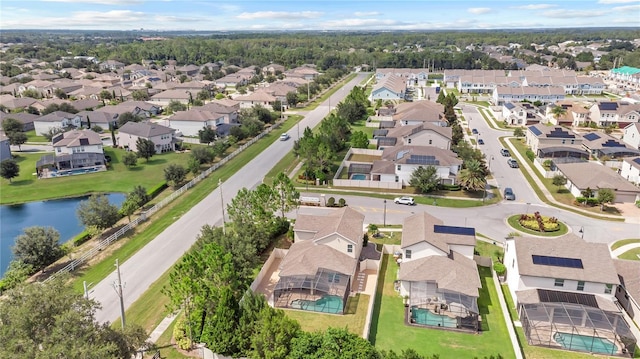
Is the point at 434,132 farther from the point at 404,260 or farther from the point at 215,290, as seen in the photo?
the point at 215,290

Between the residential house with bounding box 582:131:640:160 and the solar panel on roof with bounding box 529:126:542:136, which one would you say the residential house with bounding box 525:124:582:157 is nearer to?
the solar panel on roof with bounding box 529:126:542:136

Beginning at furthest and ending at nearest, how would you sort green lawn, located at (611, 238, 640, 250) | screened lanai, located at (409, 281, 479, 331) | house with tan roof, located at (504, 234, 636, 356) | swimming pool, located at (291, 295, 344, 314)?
green lawn, located at (611, 238, 640, 250)
swimming pool, located at (291, 295, 344, 314)
screened lanai, located at (409, 281, 479, 331)
house with tan roof, located at (504, 234, 636, 356)

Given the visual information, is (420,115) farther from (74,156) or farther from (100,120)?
(100,120)

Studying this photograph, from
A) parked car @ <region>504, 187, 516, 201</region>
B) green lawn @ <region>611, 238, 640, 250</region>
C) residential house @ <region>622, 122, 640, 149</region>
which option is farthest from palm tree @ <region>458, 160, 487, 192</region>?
residential house @ <region>622, 122, 640, 149</region>

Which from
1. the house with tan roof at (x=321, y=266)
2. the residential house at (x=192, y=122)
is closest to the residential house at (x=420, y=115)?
the residential house at (x=192, y=122)

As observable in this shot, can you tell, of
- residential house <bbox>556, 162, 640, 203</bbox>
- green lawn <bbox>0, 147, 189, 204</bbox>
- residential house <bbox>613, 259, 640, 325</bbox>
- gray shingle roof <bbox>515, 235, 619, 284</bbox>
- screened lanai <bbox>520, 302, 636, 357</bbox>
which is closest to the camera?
screened lanai <bbox>520, 302, 636, 357</bbox>

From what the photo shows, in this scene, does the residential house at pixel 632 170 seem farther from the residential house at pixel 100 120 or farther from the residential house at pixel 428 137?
the residential house at pixel 100 120

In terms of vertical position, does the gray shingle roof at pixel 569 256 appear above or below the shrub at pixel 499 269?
above

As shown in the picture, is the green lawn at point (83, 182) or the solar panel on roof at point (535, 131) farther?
the solar panel on roof at point (535, 131)
